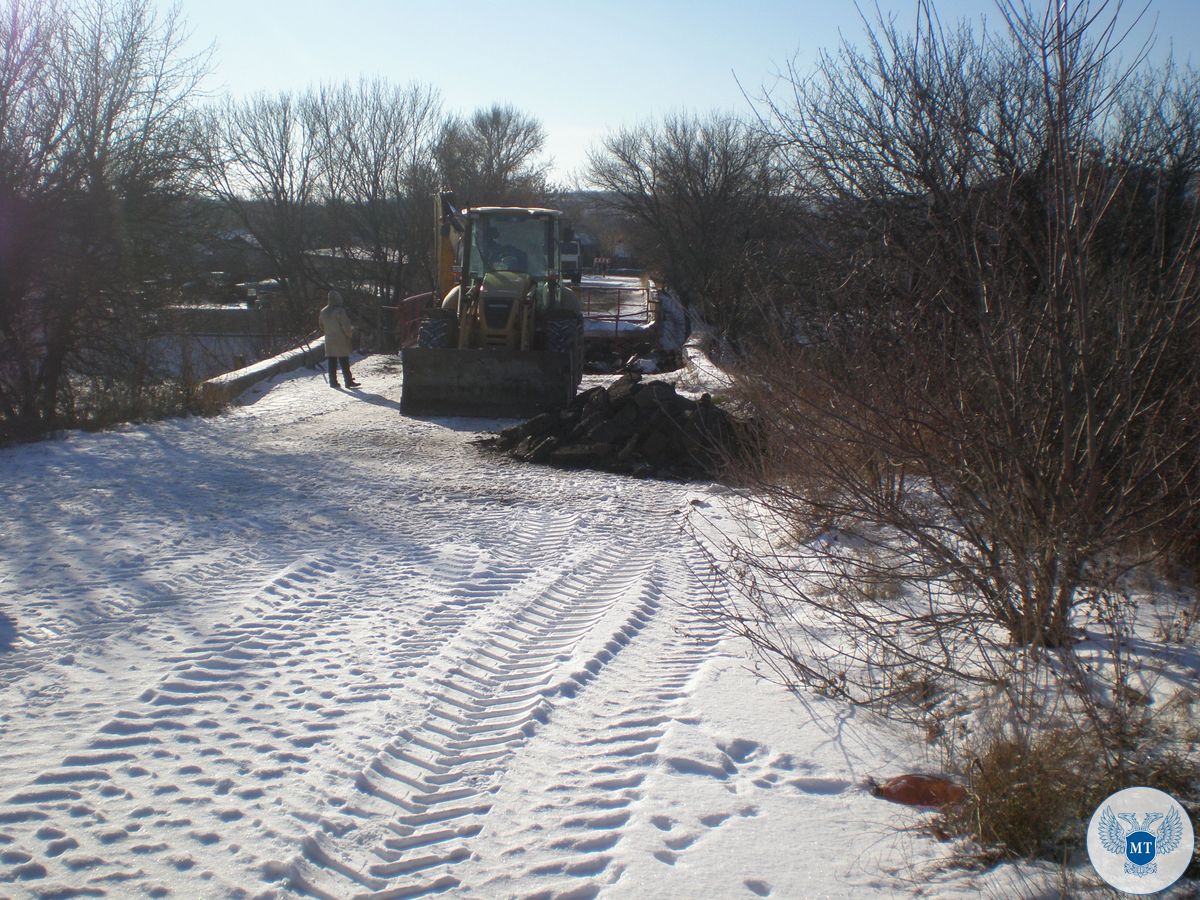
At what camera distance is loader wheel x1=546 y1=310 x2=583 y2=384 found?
14312mm

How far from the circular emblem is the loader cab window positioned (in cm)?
1323

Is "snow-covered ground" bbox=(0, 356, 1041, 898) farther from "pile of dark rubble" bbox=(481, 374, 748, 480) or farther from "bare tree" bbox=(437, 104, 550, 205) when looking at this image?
"bare tree" bbox=(437, 104, 550, 205)

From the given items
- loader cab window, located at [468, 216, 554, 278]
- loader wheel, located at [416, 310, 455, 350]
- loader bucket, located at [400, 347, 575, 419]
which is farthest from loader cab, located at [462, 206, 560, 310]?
loader bucket, located at [400, 347, 575, 419]

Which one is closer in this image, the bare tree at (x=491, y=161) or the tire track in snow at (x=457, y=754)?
the tire track in snow at (x=457, y=754)

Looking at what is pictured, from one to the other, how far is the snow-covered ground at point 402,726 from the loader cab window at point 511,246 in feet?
27.6

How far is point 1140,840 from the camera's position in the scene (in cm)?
302

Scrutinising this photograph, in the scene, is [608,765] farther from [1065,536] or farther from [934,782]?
[1065,536]

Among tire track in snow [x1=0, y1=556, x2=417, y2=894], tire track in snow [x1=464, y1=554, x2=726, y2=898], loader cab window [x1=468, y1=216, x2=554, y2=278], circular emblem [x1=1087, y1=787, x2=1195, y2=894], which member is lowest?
tire track in snow [x1=464, y1=554, x2=726, y2=898]

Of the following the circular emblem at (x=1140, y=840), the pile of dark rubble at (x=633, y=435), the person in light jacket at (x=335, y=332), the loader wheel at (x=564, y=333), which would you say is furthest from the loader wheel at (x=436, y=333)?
the circular emblem at (x=1140, y=840)

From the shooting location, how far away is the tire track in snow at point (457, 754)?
10.4 ft

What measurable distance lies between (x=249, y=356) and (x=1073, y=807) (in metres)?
29.1

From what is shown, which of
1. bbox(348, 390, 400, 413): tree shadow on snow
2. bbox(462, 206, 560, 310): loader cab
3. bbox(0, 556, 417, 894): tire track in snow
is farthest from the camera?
bbox(462, 206, 560, 310): loader cab

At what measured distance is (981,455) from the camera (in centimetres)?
419

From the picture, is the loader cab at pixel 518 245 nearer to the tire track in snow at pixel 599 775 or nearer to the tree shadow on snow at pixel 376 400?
the tree shadow on snow at pixel 376 400
